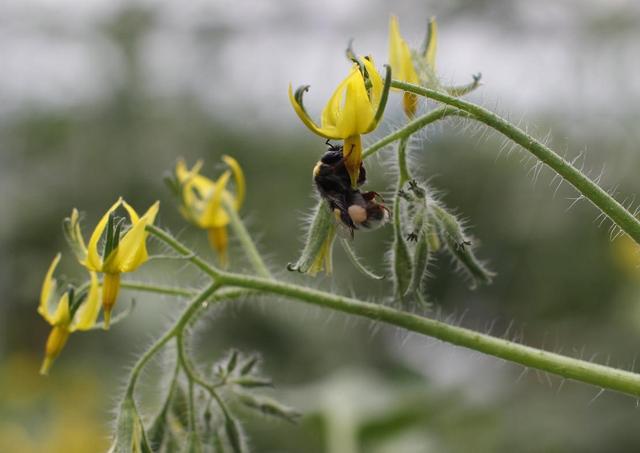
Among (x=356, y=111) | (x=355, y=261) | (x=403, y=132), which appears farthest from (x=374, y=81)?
(x=355, y=261)

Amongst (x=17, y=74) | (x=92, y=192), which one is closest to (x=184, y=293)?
(x=92, y=192)

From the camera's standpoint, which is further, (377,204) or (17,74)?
(17,74)

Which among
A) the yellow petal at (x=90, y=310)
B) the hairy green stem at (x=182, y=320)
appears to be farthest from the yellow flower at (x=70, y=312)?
the hairy green stem at (x=182, y=320)

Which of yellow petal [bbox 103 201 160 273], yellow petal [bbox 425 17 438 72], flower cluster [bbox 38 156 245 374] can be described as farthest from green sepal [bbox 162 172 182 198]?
yellow petal [bbox 425 17 438 72]

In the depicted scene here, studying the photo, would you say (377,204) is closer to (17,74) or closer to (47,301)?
(47,301)

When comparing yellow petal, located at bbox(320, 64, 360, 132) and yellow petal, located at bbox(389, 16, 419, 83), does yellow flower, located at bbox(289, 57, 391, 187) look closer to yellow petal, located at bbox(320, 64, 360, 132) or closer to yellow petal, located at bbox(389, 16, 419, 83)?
yellow petal, located at bbox(320, 64, 360, 132)
